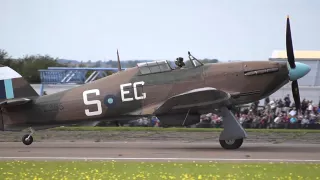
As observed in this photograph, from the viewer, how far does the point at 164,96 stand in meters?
23.1

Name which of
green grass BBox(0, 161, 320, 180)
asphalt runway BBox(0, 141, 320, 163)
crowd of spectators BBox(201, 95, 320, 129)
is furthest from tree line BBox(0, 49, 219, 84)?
green grass BBox(0, 161, 320, 180)

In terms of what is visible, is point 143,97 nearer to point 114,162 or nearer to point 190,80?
point 190,80

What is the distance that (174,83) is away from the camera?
75.8ft

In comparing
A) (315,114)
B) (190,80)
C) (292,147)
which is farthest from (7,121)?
(315,114)

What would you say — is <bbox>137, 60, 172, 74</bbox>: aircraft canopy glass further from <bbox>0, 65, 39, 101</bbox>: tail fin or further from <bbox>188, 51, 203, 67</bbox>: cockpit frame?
<bbox>0, 65, 39, 101</bbox>: tail fin

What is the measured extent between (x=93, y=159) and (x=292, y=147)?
7739 millimetres

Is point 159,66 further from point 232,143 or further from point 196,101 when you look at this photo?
point 232,143

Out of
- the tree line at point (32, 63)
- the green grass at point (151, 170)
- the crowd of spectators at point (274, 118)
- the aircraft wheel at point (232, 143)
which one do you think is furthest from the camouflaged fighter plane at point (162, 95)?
the tree line at point (32, 63)

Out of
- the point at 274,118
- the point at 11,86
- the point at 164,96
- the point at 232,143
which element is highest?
the point at 11,86

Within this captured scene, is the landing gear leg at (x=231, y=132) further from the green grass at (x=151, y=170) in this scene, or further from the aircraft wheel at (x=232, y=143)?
the green grass at (x=151, y=170)

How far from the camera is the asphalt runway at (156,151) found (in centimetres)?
2000

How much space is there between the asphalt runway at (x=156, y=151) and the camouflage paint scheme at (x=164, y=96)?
3.54 feet

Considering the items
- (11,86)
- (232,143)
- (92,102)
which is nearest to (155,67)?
(92,102)

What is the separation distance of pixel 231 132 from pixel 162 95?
8.85ft
